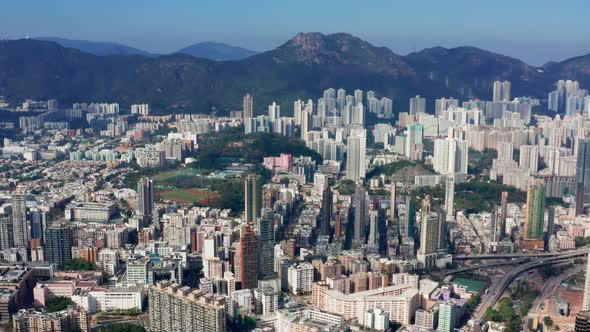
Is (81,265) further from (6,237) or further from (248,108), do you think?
(248,108)

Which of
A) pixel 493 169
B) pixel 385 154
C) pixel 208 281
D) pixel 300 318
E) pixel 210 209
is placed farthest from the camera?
pixel 385 154

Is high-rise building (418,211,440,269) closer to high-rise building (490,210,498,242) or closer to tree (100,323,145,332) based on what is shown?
high-rise building (490,210,498,242)

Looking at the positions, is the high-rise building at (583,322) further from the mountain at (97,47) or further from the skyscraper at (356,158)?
the mountain at (97,47)

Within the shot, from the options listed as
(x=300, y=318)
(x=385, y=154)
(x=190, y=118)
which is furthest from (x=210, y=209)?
(x=190, y=118)

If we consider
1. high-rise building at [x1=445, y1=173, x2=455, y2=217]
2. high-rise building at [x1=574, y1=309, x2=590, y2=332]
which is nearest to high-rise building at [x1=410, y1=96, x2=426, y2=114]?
high-rise building at [x1=445, y1=173, x2=455, y2=217]

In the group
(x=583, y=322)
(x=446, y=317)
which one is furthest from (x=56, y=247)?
(x=583, y=322)

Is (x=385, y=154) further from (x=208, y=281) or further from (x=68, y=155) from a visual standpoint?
(x=208, y=281)
